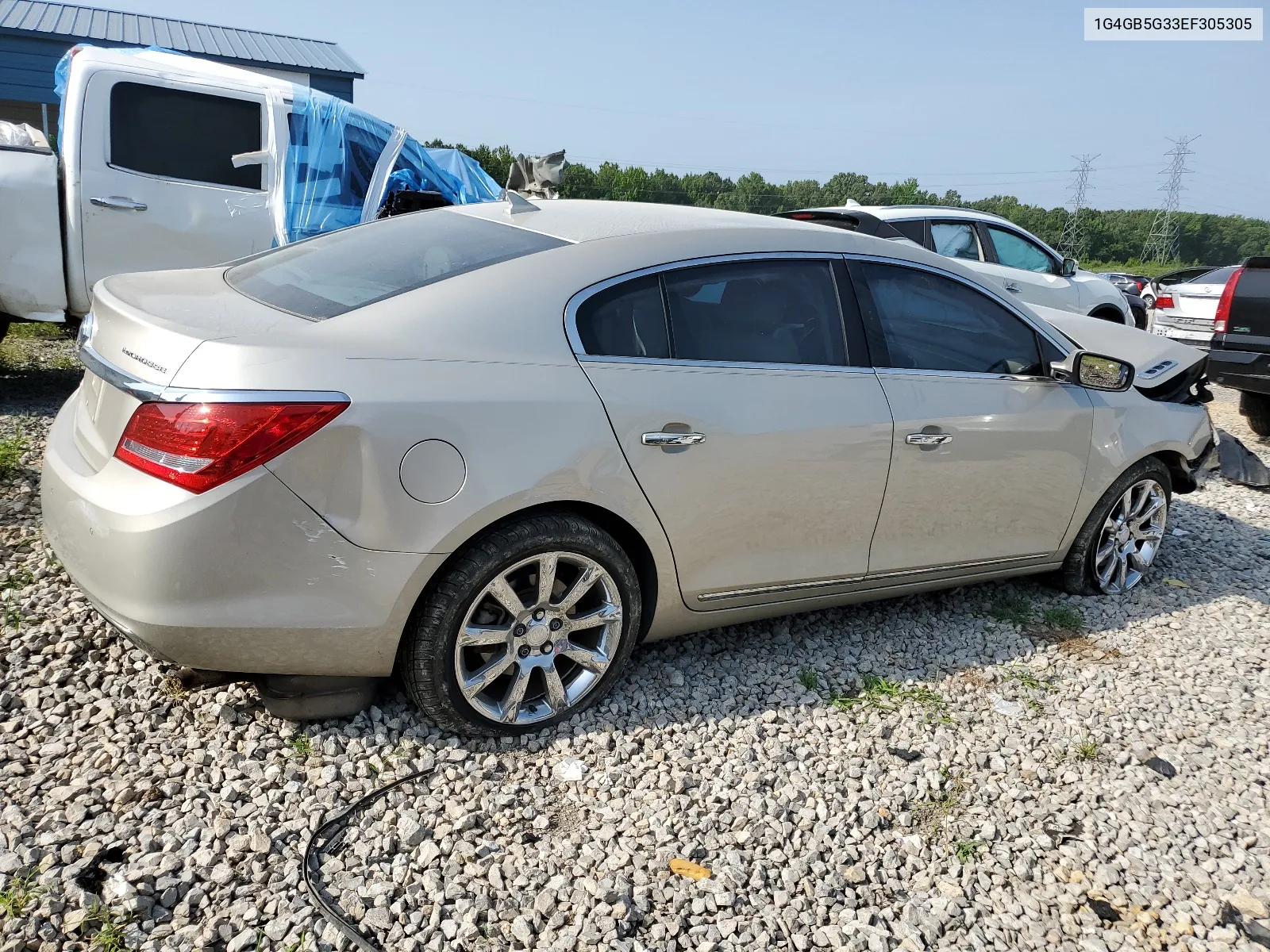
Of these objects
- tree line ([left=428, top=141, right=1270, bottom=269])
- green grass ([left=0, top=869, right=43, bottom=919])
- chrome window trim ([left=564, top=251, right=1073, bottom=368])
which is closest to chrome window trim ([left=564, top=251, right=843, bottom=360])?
chrome window trim ([left=564, top=251, right=1073, bottom=368])

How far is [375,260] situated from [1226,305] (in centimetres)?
775

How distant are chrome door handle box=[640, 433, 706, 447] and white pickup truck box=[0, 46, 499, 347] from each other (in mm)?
4606

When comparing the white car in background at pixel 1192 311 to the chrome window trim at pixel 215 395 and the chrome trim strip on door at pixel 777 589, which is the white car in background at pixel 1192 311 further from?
the chrome window trim at pixel 215 395

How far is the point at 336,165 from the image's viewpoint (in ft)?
23.7

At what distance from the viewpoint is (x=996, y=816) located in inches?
119

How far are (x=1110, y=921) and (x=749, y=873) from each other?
0.98m

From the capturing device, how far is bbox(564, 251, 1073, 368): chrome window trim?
9.99 ft

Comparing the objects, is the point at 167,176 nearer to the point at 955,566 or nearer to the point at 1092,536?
the point at 955,566

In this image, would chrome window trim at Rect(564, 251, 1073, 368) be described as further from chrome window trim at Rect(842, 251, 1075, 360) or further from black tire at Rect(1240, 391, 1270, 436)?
black tire at Rect(1240, 391, 1270, 436)

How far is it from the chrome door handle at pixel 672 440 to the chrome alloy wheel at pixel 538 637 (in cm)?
42

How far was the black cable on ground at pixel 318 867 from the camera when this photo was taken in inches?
89.7

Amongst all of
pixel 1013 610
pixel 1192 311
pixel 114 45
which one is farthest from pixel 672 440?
pixel 114 45

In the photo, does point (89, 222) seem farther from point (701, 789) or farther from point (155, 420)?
point (701, 789)

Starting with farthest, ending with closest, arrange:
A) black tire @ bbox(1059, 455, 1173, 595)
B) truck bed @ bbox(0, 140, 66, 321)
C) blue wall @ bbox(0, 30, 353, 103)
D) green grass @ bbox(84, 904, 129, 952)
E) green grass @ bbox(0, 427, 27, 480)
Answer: blue wall @ bbox(0, 30, 353, 103)
truck bed @ bbox(0, 140, 66, 321)
green grass @ bbox(0, 427, 27, 480)
black tire @ bbox(1059, 455, 1173, 595)
green grass @ bbox(84, 904, 129, 952)
